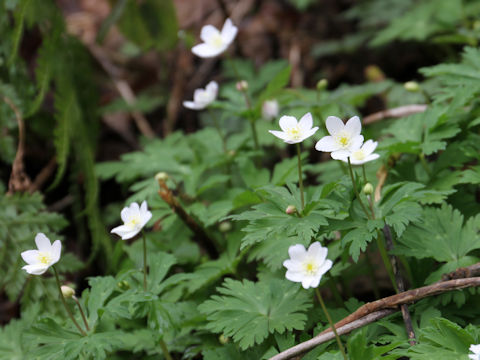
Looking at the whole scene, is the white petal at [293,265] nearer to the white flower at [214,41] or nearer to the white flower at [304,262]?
the white flower at [304,262]

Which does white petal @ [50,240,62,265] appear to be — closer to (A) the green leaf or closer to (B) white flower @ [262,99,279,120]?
(A) the green leaf

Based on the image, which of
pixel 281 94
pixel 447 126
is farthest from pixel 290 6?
pixel 447 126

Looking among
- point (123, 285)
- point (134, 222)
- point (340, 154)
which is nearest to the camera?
point (340, 154)

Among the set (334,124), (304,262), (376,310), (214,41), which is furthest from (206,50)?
(376,310)

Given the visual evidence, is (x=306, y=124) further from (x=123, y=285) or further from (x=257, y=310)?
(x=123, y=285)

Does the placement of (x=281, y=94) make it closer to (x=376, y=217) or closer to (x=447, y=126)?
(x=447, y=126)
